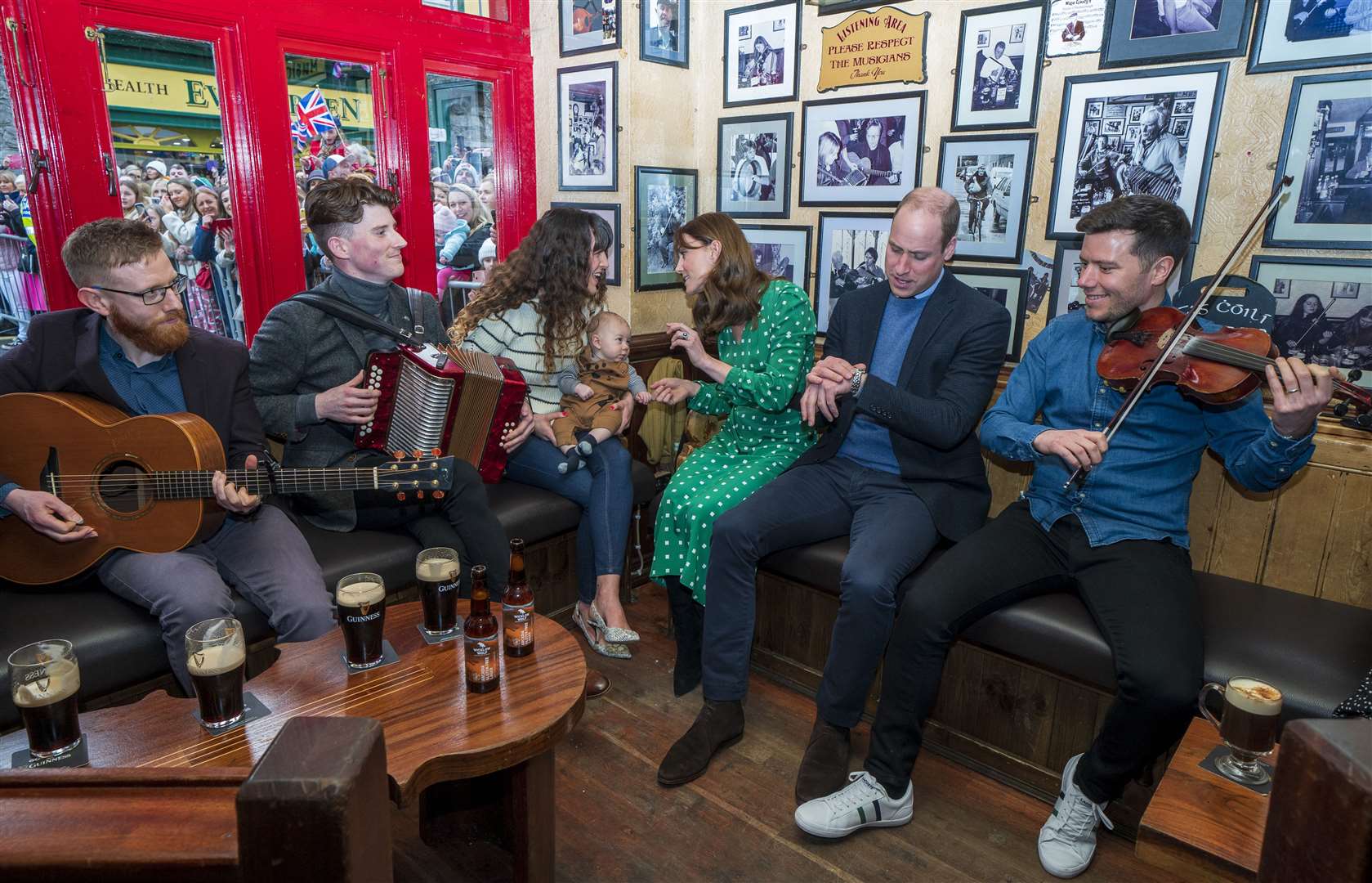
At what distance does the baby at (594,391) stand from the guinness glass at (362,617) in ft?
A: 4.09

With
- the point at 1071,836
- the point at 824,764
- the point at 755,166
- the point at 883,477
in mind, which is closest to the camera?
the point at 1071,836

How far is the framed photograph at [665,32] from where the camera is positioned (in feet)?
11.7

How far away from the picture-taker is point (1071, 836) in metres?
2.01

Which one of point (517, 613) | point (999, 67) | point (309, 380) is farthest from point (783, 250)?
point (517, 613)

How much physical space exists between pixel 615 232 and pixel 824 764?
2493mm

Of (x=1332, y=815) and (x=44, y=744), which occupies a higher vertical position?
(x=1332, y=815)

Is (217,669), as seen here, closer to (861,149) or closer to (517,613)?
(517,613)

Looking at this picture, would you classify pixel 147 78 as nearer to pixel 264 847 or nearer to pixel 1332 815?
pixel 264 847

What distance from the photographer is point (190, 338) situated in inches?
94.0

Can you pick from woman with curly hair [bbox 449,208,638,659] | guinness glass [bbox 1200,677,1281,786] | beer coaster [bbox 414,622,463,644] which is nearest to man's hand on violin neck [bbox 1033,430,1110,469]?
guinness glass [bbox 1200,677,1281,786]

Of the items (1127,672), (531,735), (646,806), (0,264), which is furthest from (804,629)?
(0,264)

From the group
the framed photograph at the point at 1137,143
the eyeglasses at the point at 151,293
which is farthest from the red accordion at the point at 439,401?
the framed photograph at the point at 1137,143

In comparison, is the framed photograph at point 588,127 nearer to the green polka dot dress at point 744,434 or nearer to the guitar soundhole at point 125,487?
the green polka dot dress at point 744,434

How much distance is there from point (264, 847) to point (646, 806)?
1953mm
